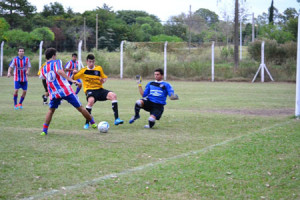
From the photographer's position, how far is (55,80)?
8.24 meters

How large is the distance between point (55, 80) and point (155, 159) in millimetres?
3117

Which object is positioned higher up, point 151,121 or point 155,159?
point 151,121

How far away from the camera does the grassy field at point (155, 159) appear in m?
4.72

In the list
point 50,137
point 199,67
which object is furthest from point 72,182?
point 199,67

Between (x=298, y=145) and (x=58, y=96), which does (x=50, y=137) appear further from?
(x=298, y=145)

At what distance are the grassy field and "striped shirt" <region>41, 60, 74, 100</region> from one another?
2.82ft

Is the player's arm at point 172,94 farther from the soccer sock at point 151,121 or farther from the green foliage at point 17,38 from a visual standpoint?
the green foliage at point 17,38

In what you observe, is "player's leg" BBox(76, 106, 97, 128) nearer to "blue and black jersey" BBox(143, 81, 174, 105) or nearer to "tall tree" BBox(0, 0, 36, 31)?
"blue and black jersey" BBox(143, 81, 174, 105)

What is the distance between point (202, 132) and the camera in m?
8.79

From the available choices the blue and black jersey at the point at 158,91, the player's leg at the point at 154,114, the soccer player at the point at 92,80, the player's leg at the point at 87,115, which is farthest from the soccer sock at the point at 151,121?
the player's leg at the point at 87,115

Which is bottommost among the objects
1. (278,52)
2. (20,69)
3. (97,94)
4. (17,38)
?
(97,94)

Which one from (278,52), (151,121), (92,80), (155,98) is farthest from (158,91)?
(278,52)

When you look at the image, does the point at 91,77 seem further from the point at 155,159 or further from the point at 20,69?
the point at 20,69

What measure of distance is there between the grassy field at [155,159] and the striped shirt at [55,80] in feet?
2.82
